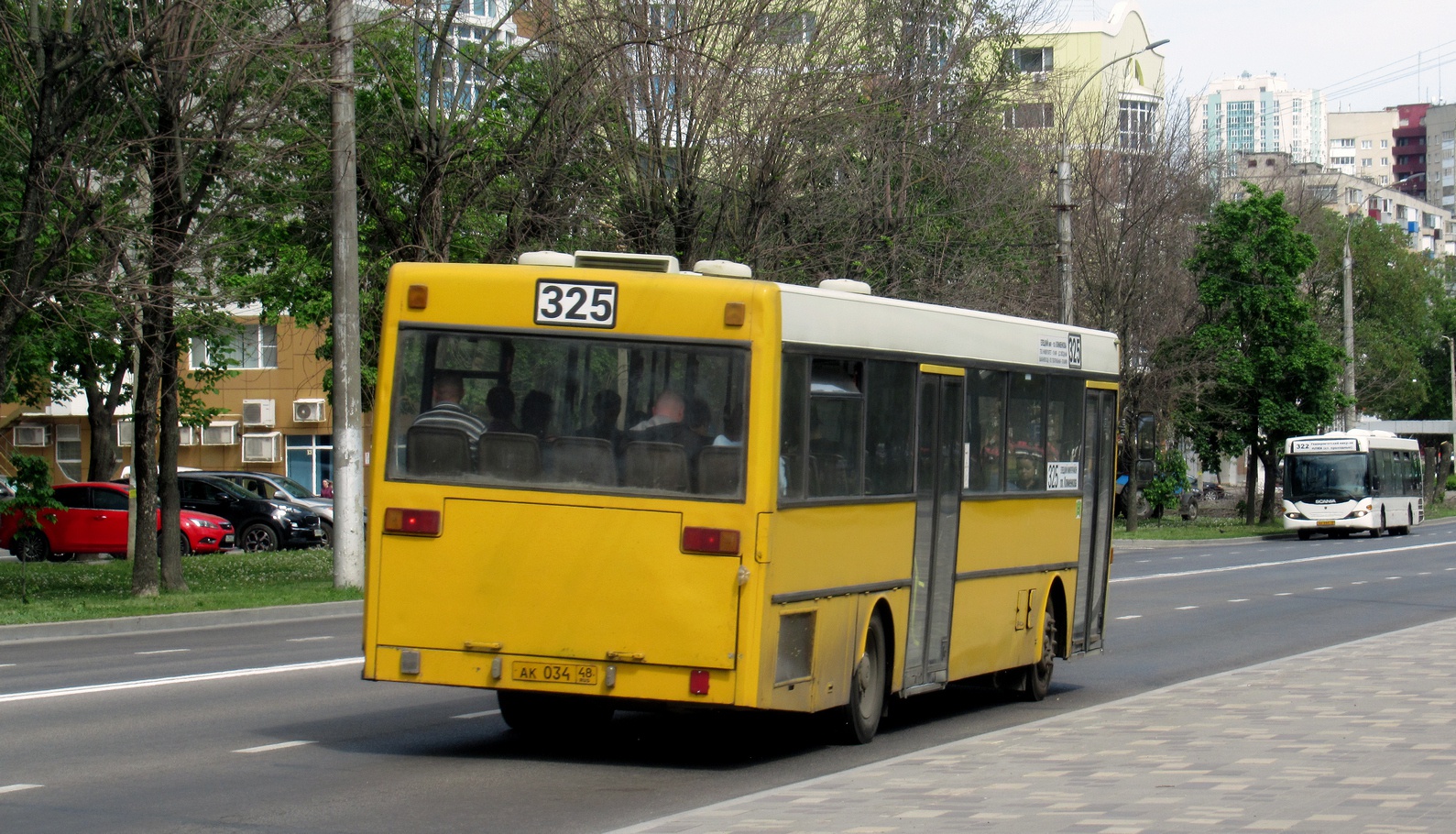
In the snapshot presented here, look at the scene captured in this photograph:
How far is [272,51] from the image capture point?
20.9 m

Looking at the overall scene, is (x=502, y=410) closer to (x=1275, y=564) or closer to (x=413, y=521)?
(x=413, y=521)

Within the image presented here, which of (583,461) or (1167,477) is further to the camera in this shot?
(1167,477)

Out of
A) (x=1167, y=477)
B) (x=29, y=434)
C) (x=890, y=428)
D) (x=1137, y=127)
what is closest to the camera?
(x=890, y=428)

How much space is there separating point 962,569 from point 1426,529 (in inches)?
1951

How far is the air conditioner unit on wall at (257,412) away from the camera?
59094 millimetres

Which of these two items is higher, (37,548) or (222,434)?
(222,434)

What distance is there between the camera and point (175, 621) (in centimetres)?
2006

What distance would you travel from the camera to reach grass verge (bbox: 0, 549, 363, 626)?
20.7m

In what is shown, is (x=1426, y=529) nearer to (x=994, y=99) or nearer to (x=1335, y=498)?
(x=1335, y=498)

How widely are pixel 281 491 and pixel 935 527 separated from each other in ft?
100

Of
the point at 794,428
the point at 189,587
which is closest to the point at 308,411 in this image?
the point at 189,587

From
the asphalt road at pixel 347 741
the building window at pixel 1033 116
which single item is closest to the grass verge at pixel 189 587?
the asphalt road at pixel 347 741

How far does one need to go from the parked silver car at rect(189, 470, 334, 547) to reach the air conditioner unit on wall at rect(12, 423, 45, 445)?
23.7 m

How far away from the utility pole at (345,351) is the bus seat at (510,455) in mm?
14002
